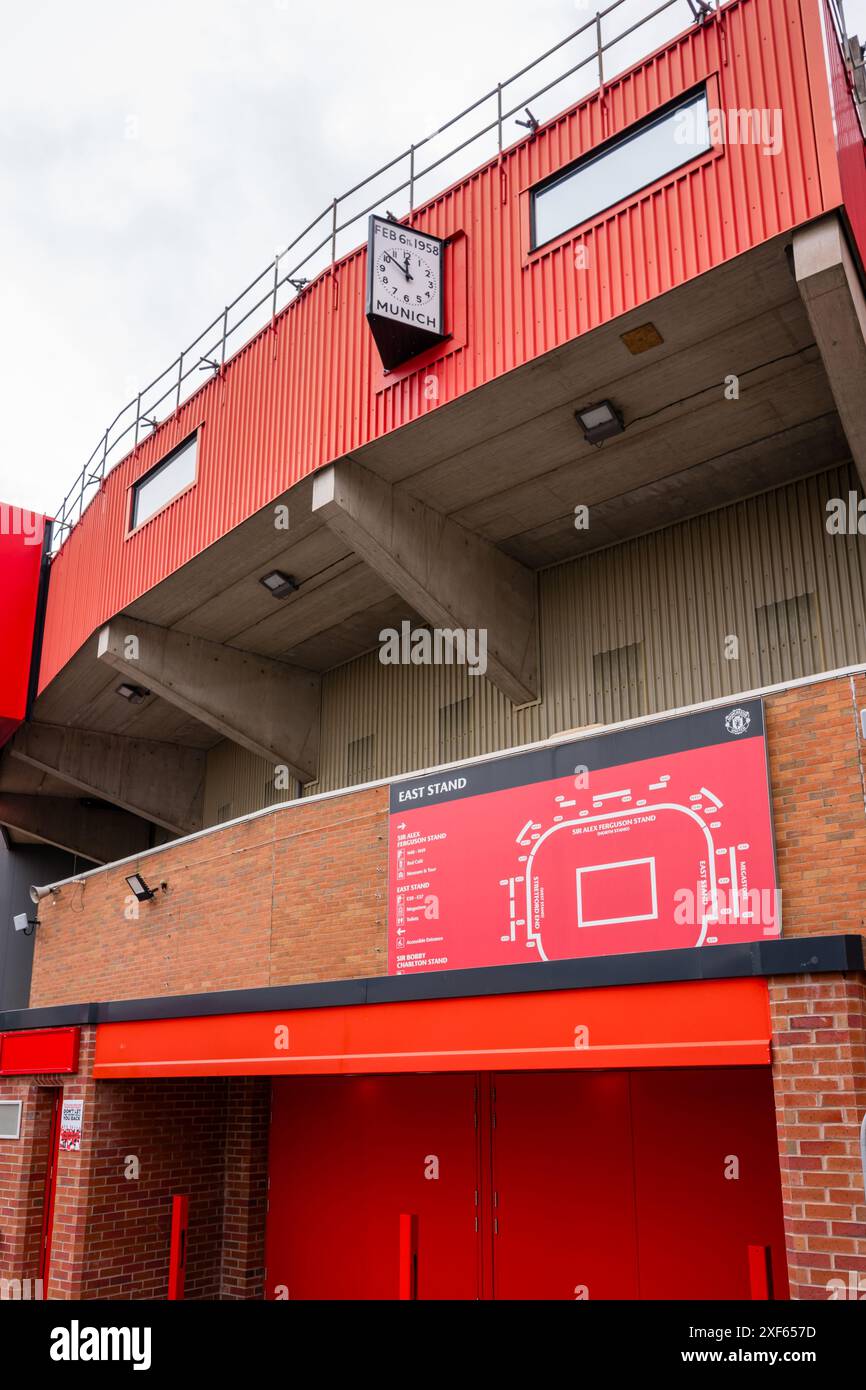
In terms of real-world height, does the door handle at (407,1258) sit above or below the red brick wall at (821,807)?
below

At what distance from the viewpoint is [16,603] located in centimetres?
2050

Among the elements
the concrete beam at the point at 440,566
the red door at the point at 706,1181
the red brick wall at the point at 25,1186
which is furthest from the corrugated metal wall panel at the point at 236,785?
the red door at the point at 706,1181

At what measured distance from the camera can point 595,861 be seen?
8.83m

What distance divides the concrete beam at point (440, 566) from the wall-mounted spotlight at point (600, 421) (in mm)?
2416

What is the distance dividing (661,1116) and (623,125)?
28.2 feet

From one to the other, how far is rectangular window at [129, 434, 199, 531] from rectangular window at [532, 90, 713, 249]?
20.7 ft

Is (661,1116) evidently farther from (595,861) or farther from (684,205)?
(684,205)

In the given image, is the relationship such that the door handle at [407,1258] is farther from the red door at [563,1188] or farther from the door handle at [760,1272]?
the door handle at [760,1272]

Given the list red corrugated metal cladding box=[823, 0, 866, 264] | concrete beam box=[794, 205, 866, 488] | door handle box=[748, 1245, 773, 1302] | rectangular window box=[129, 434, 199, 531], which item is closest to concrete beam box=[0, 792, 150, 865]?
rectangular window box=[129, 434, 199, 531]

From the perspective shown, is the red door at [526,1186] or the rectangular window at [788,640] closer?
the red door at [526,1186]

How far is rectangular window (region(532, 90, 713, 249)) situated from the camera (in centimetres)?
1016

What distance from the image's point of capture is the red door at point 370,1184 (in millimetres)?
10570

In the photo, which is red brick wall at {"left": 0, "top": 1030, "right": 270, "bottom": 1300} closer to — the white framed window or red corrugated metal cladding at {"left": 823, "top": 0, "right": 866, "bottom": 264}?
the white framed window

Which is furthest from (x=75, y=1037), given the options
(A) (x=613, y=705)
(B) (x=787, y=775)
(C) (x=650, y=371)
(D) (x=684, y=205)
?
(D) (x=684, y=205)
